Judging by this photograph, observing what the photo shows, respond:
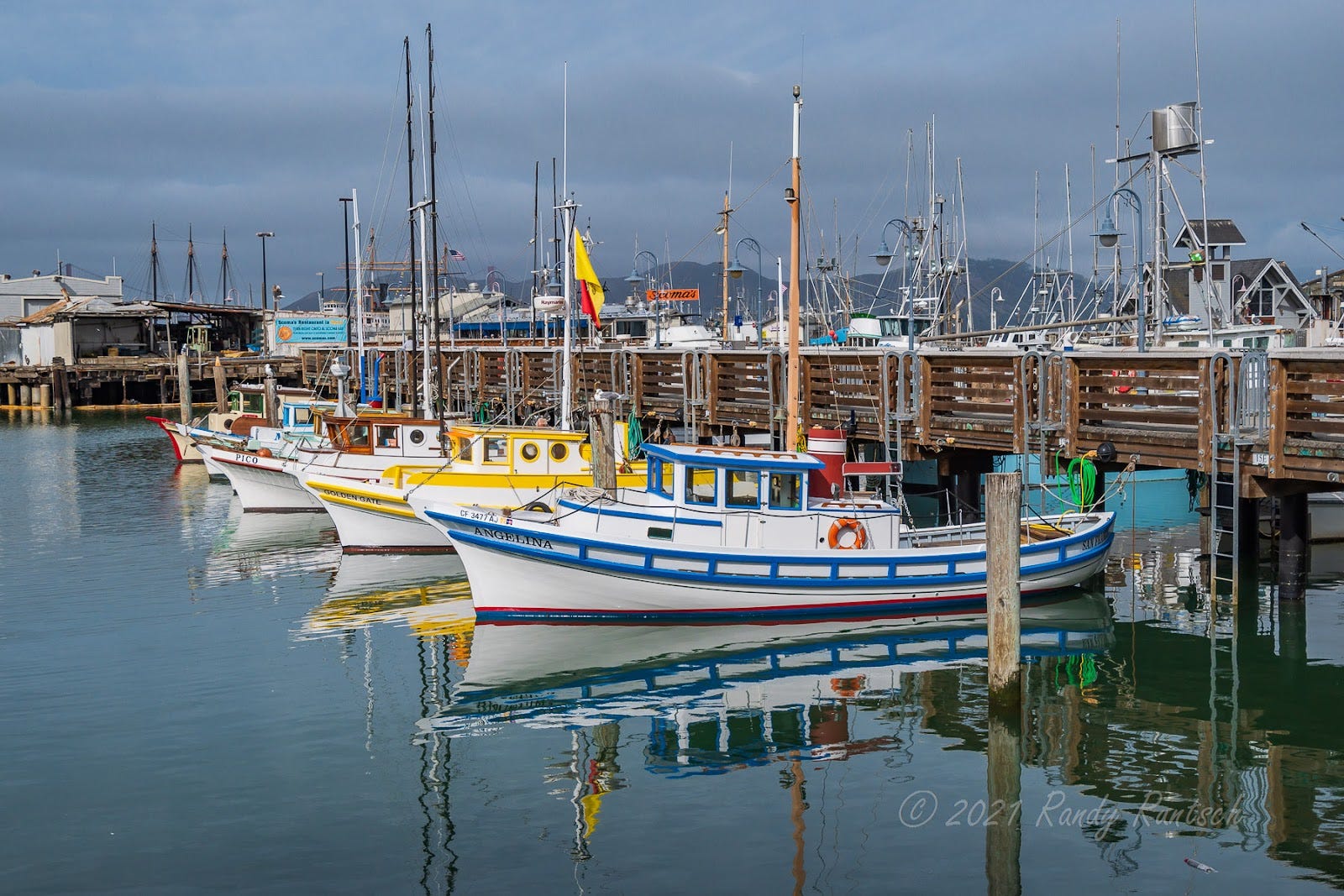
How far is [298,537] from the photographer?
31.8 m

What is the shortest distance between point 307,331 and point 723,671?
74.6 m

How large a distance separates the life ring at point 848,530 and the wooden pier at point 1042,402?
387cm

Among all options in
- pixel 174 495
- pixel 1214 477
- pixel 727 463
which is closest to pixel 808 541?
pixel 727 463

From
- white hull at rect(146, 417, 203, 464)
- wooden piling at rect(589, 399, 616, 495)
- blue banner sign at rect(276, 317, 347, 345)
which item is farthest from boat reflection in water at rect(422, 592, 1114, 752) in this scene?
blue banner sign at rect(276, 317, 347, 345)

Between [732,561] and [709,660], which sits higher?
[732,561]

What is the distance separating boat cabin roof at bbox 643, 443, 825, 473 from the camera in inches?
780

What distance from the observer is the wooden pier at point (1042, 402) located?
17750 millimetres

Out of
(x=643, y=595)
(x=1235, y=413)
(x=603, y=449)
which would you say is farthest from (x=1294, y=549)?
(x=603, y=449)

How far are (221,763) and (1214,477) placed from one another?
14.7 m

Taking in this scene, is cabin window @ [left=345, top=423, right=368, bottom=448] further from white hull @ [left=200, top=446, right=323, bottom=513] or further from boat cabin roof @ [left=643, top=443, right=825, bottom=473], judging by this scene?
boat cabin roof @ [left=643, top=443, right=825, bottom=473]

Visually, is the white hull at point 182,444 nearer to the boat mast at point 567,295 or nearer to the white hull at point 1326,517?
the boat mast at point 567,295

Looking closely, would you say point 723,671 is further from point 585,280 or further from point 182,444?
point 182,444

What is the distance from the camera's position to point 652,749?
47.3ft

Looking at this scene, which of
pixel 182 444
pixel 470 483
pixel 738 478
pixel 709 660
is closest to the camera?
pixel 709 660
